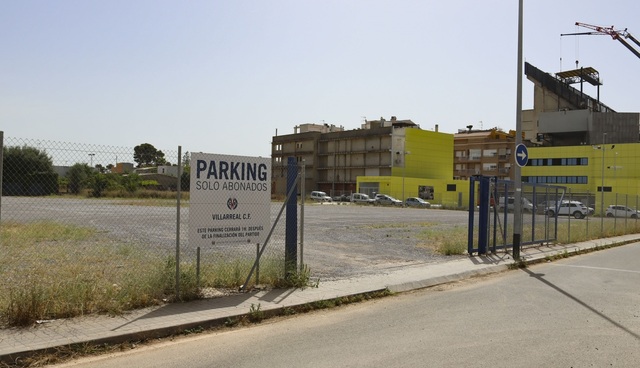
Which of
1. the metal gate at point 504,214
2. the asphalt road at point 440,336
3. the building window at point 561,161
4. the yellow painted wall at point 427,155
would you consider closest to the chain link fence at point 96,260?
the asphalt road at point 440,336

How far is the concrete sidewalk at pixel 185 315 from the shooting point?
6234 millimetres

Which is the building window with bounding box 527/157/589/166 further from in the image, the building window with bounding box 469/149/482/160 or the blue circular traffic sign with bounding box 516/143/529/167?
the blue circular traffic sign with bounding box 516/143/529/167

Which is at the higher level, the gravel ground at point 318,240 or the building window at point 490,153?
the building window at point 490,153

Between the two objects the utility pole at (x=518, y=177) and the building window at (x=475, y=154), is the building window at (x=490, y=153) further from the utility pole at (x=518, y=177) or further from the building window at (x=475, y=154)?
the utility pole at (x=518, y=177)

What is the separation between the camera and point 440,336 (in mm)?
6957

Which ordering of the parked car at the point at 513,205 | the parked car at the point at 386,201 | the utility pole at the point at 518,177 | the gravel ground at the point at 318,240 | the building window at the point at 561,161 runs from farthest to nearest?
1. the building window at the point at 561,161
2. the parked car at the point at 386,201
3. the parked car at the point at 513,205
4. the utility pole at the point at 518,177
5. the gravel ground at the point at 318,240

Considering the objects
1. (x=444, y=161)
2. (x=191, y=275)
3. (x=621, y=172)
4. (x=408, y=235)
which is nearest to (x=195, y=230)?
(x=191, y=275)

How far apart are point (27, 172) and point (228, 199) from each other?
3.11 meters

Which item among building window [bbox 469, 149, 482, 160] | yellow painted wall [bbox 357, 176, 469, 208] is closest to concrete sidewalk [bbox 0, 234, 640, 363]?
yellow painted wall [bbox 357, 176, 469, 208]

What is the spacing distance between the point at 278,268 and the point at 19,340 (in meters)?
4.82

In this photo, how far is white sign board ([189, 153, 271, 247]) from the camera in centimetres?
870

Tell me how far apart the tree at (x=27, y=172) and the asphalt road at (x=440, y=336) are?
2.87m

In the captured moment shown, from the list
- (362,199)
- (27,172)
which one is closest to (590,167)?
(362,199)

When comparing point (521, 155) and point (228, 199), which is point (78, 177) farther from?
point (521, 155)
